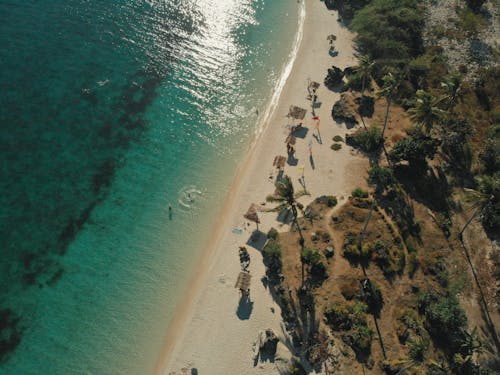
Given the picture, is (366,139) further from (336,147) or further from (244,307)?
(244,307)

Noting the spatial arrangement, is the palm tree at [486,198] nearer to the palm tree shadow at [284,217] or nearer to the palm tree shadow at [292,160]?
the palm tree shadow at [284,217]

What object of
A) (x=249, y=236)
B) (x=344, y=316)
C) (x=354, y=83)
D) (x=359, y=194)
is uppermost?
(x=354, y=83)

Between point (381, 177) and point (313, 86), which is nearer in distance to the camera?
point (381, 177)

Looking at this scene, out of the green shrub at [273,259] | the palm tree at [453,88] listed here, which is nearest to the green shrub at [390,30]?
the palm tree at [453,88]

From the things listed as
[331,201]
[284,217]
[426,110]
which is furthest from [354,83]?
[284,217]

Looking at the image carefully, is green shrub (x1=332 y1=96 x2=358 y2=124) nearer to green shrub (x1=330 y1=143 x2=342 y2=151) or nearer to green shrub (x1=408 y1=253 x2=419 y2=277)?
green shrub (x1=330 y1=143 x2=342 y2=151)

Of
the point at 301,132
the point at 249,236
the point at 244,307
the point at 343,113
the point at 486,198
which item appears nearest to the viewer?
the point at 486,198

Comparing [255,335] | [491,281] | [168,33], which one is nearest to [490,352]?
[491,281]
